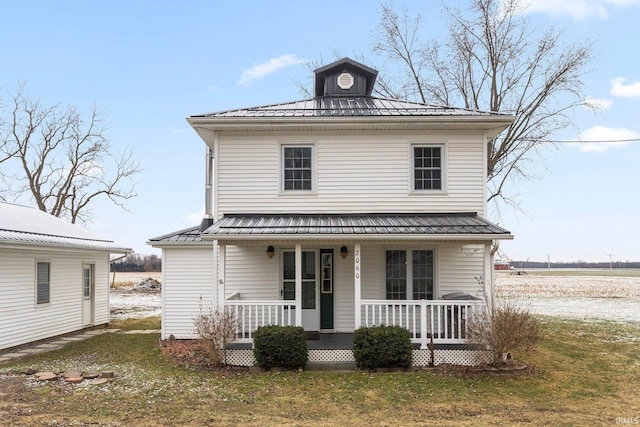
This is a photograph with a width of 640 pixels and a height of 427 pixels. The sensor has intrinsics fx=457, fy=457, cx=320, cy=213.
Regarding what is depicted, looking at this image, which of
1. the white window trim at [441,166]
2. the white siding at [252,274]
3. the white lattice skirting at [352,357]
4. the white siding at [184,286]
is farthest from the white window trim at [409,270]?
the white siding at [184,286]

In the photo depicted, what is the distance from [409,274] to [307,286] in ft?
8.38

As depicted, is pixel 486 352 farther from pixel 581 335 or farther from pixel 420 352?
pixel 581 335

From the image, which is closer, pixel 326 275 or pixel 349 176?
pixel 349 176

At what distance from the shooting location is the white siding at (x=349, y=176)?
1132cm

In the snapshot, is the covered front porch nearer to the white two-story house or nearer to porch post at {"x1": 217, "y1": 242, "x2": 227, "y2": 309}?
the white two-story house

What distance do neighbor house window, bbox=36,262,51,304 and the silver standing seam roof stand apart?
255 inches

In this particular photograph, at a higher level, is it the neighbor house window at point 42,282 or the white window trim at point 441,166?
the white window trim at point 441,166

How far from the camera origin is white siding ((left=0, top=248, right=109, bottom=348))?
39.2ft

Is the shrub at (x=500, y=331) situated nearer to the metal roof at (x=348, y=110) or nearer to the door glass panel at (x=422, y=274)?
the door glass panel at (x=422, y=274)

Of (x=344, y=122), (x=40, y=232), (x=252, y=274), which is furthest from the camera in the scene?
(x=40, y=232)

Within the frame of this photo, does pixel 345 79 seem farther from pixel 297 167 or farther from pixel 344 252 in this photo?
pixel 344 252

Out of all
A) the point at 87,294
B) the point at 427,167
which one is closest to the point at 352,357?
the point at 427,167

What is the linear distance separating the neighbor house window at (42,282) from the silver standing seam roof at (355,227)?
6.46 meters

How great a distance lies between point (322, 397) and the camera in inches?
305
